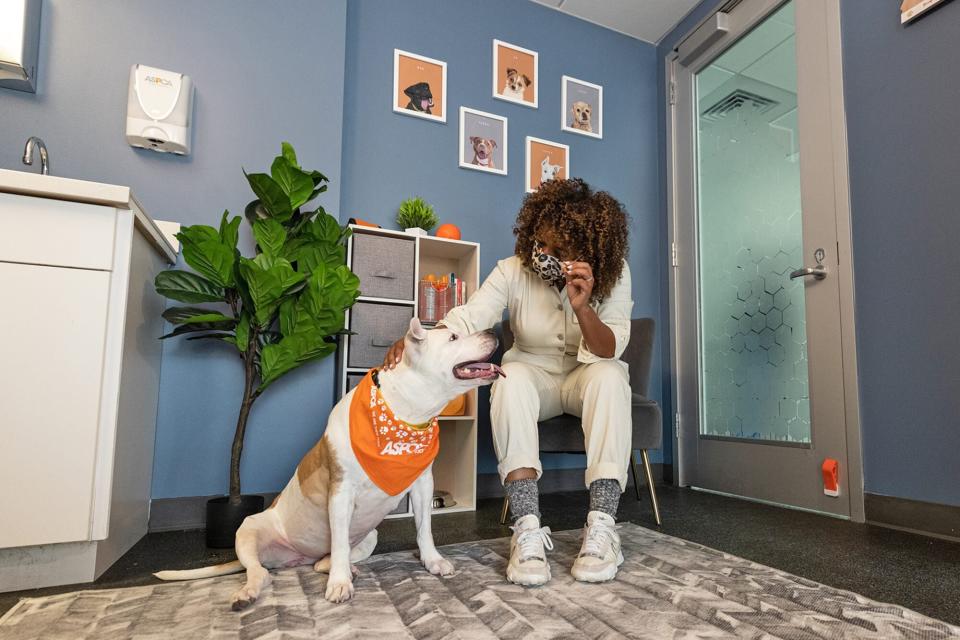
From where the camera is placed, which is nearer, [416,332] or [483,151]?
[416,332]

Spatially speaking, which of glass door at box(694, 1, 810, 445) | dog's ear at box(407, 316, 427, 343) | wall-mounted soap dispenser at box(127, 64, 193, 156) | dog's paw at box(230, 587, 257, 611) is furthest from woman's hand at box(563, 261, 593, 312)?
wall-mounted soap dispenser at box(127, 64, 193, 156)

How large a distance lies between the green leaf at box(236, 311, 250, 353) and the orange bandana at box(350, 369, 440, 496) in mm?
826

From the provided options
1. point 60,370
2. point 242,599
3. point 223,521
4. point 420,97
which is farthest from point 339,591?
point 420,97

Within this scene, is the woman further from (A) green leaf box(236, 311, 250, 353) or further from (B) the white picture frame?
(B) the white picture frame

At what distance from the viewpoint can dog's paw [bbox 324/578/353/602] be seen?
125 cm

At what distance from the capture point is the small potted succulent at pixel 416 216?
2.62 metres

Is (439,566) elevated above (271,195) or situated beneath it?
situated beneath

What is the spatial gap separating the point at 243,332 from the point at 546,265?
1114 mm

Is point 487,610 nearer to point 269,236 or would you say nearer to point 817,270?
point 269,236

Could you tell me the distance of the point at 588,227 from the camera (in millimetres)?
1878

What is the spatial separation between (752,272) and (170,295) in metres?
2.59

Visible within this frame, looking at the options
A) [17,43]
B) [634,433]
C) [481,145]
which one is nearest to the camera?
[17,43]

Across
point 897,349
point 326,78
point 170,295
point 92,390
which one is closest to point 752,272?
point 897,349

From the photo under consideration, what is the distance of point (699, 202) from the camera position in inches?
126
